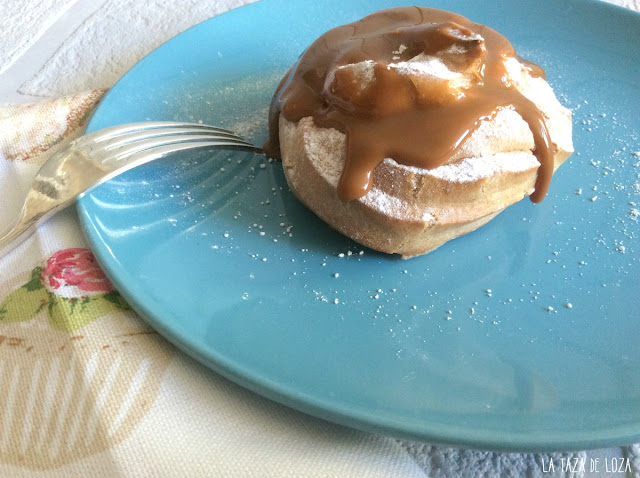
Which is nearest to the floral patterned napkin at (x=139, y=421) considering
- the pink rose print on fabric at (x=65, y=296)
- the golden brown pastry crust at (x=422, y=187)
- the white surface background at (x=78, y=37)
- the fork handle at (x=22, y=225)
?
the pink rose print on fabric at (x=65, y=296)

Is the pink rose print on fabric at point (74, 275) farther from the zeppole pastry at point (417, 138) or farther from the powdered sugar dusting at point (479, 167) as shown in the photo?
the powdered sugar dusting at point (479, 167)

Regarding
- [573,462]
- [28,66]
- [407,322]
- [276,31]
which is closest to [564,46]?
[276,31]

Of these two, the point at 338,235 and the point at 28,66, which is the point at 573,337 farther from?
the point at 28,66

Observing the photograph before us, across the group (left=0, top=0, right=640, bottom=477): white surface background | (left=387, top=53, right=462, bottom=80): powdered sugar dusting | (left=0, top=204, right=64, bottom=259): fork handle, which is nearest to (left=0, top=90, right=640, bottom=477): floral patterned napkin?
(left=0, top=204, right=64, bottom=259): fork handle

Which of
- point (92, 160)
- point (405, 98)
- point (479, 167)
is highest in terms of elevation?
point (405, 98)

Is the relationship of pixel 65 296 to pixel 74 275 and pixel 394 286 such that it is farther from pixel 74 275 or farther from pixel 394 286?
pixel 394 286

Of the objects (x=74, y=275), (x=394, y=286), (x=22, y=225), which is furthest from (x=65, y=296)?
(x=394, y=286)
